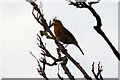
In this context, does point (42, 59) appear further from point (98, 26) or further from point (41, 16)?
point (98, 26)

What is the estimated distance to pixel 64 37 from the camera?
230 centimetres

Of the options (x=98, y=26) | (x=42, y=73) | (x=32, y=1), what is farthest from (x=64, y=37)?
(x=98, y=26)

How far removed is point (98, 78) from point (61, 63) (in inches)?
9.1

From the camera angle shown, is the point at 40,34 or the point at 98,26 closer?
the point at 98,26

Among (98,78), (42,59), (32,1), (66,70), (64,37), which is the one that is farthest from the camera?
(64,37)

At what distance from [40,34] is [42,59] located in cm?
14

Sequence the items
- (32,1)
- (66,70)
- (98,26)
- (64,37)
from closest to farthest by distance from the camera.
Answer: (98,26)
(66,70)
(32,1)
(64,37)

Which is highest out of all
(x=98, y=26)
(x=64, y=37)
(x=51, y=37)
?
(x=98, y=26)

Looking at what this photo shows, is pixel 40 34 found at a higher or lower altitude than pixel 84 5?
lower

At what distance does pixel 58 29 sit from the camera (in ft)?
8.22

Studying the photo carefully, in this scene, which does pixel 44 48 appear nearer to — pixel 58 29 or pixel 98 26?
pixel 98 26

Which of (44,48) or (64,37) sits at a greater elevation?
(44,48)

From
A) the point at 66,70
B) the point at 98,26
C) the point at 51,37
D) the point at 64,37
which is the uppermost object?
the point at 98,26

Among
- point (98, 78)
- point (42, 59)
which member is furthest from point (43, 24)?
point (98, 78)
